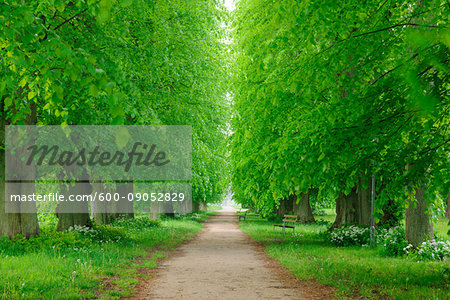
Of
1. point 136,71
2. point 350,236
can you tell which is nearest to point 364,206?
point 350,236

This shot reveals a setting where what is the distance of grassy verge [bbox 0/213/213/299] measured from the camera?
23.3 ft

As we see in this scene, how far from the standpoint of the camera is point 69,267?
351 inches

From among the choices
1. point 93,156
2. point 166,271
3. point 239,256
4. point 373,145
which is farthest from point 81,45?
point 239,256

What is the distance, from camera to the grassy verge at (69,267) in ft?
23.3

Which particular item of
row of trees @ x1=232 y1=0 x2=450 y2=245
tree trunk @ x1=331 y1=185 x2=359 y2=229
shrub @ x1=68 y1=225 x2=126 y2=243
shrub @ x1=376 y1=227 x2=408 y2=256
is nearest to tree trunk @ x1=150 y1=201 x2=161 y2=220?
shrub @ x1=68 y1=225 x2=126 y2=243

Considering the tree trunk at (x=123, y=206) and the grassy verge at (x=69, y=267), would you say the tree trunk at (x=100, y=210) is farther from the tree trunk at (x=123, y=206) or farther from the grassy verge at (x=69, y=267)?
the grassy verge at (x=69, y=267)

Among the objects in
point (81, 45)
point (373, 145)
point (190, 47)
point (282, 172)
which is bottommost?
point (282, 172)

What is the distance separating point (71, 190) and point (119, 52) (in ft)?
26.7

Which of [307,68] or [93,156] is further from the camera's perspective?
[93,156]

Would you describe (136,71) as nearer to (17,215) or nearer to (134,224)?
(17,215)

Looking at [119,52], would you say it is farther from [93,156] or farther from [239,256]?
[239,256]

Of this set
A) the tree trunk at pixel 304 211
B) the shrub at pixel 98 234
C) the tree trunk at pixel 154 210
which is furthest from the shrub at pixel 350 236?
the tree trunk at pixel 154 210

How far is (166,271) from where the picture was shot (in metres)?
10.2

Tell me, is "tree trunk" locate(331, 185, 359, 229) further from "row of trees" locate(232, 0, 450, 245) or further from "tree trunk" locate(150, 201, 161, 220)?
"tree trunk" locate(150, 201, 161, 220)
